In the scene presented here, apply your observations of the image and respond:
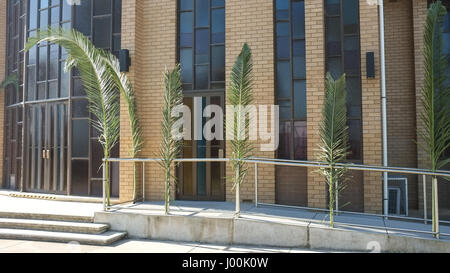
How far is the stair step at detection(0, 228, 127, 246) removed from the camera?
17.9 feet

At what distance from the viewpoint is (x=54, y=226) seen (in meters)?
5.87

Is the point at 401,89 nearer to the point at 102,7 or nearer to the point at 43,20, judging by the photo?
the point at 102,7

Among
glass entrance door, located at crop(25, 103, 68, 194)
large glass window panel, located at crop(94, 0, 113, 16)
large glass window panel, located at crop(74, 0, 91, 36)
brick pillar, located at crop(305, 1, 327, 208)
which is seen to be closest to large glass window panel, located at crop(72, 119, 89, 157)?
glass entrance door, located at crop(25, 103, 68, 194)

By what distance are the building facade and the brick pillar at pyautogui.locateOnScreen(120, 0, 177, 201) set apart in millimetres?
23

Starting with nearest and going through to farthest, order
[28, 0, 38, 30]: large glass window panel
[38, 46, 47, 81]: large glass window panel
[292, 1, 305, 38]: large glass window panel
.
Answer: [292, 1, 305, 38]: large glass window panel, [38, 46, 47, 81]: large glass window panel, [28, 0, 38, 30]: large glass window panel

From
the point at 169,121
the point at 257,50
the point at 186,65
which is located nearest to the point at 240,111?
the point at 169,121

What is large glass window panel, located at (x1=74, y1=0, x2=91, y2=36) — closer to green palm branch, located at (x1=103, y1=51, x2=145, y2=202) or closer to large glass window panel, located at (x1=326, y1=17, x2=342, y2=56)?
green palm branch, located at (x1=103, y1=51, x2=145, y2=202)

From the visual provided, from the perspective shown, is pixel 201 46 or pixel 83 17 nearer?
pixel 201 46

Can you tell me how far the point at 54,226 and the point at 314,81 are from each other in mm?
5368

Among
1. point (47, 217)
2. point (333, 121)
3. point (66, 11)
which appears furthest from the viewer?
point (66, 11)

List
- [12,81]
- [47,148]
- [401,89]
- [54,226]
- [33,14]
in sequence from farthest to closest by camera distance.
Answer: [12,81]
[33,14]
[47,148]
[401,89]
[54,226]

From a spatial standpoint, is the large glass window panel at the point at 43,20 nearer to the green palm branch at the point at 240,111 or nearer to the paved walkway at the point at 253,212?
the paved walkway at the point at 253,212

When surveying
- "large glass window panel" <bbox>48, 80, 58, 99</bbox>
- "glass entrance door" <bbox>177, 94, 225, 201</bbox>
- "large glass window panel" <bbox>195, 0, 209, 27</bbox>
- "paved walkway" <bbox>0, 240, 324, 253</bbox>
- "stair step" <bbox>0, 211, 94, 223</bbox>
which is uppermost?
"large glass window panel" <bbox>195, 0, 209, 27</bbox>

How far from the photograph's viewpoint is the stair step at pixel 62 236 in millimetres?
5445
